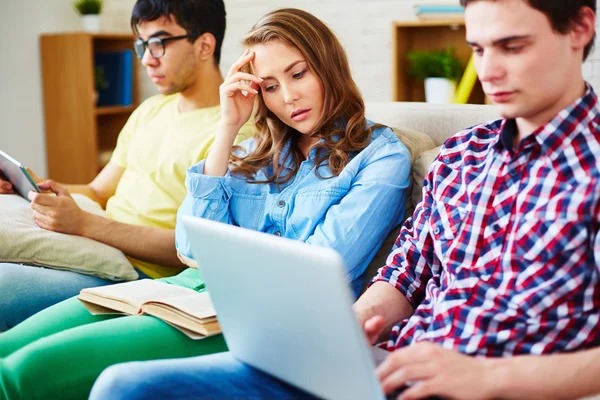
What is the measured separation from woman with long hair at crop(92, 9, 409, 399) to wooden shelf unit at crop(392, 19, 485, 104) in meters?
2.02

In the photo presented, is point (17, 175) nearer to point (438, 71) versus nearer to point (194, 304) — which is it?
point (194, 304)

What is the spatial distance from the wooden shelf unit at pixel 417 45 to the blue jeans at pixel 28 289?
2.24 metres

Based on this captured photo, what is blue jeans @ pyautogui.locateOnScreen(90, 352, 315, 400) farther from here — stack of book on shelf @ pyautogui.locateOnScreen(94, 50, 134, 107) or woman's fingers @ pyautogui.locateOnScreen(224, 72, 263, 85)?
stack of book on shelf @ pyautogui.locateOnScreen(94, 50, 134, 107)

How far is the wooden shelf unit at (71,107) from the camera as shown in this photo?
410 cm

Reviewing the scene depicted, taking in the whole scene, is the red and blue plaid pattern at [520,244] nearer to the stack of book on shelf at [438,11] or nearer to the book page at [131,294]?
the book page at [131,294]

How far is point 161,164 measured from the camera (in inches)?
85.5

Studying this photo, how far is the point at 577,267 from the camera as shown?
3.61 feet

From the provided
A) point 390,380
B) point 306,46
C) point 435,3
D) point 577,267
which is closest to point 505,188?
point 577,267

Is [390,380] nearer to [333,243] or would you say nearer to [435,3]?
[333,243]

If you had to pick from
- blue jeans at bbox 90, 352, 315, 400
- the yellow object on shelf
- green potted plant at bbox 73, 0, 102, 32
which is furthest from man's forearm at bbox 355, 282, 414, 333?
green potted plant at bbox 73, 0, 102, 32

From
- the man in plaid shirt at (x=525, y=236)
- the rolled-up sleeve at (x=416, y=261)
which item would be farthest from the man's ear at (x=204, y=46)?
the man in plaid shirt at (x=525, y=236)

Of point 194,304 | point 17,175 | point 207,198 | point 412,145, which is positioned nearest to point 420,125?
point 412,145

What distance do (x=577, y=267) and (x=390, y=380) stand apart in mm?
309

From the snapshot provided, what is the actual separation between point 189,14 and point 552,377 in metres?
1.63
